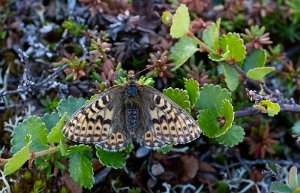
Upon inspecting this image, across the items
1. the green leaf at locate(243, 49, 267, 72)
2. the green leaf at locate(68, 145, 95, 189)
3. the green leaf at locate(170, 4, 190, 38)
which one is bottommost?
the green leaf at locate(68, 145, 95, 189)

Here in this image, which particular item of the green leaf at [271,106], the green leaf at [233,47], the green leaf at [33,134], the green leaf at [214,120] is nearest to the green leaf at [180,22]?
the green leaf at [233,47]

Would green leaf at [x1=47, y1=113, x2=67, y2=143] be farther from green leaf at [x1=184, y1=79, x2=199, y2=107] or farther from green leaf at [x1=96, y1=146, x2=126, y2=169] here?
green leaf at [x1=184, y1=79, x2=199, y2=107]

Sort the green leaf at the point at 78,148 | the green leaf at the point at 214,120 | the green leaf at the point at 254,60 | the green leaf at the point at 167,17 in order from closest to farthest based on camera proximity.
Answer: the green leaf at the point at 78,148, the green leaf at the point at 214,120, the green leaf at the point at 167,17, the green leaf at the point at 254,60

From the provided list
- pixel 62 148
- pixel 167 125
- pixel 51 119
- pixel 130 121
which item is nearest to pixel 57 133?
pixel 62 148

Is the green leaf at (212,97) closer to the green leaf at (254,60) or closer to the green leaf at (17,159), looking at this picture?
the green leaf at (254,60)

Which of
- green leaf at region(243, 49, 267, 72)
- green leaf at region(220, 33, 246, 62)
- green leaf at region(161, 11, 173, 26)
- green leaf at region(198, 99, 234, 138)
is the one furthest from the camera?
green leaf at region(243, 49, 267, 72)

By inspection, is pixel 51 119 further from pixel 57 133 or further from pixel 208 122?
pixel 208 122

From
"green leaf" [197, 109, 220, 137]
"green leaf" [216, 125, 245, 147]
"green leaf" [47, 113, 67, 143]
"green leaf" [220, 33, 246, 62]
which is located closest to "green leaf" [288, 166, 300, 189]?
"green leaf" [216, 125, 245, 147]

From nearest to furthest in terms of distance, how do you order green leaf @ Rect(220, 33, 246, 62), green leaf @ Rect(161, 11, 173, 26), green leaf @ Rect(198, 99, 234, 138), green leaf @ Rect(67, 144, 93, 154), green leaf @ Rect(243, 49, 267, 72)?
green leaf @ Rect(67, 144, 93, 154), green leaf @ Rect(198, 99, 234, 138), green leaf @ Rect(220, 33, 246, 62), green leaf @ Rect(161, 11, 173, 26), green leaf @ Rect(243, 49, 267, 72)
